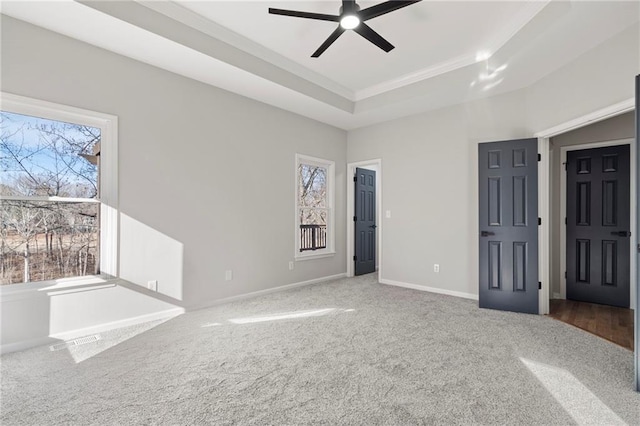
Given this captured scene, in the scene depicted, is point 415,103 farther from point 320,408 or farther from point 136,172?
point 320,408

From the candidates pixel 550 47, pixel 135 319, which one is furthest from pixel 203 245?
pixel 550 47

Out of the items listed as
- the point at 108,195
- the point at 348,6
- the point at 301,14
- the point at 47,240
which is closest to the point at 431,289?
the point at 348,6

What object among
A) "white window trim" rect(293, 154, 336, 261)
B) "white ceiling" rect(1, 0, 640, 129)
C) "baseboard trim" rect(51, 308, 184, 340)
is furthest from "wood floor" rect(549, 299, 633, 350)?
"baseboard trim" rect(51, 308, 184, 340)

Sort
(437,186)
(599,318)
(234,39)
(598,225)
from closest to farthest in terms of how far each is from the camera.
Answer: (234,39) → (599,318) → (598,225) → (437,186)

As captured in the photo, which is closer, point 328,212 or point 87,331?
point 87,331

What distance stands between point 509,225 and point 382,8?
2930mm

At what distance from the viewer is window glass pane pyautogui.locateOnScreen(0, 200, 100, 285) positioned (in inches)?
110

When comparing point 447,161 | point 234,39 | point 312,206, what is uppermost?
point 234,39

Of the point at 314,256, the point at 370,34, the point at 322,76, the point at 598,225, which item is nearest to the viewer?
the point at 370,34

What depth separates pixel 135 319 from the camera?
3348 millimetres

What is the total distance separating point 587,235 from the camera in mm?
4336

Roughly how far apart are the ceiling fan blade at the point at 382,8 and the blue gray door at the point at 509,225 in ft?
7.62

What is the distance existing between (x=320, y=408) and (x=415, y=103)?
408 centimetres

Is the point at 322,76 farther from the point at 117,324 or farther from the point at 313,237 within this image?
the point at 117,324
